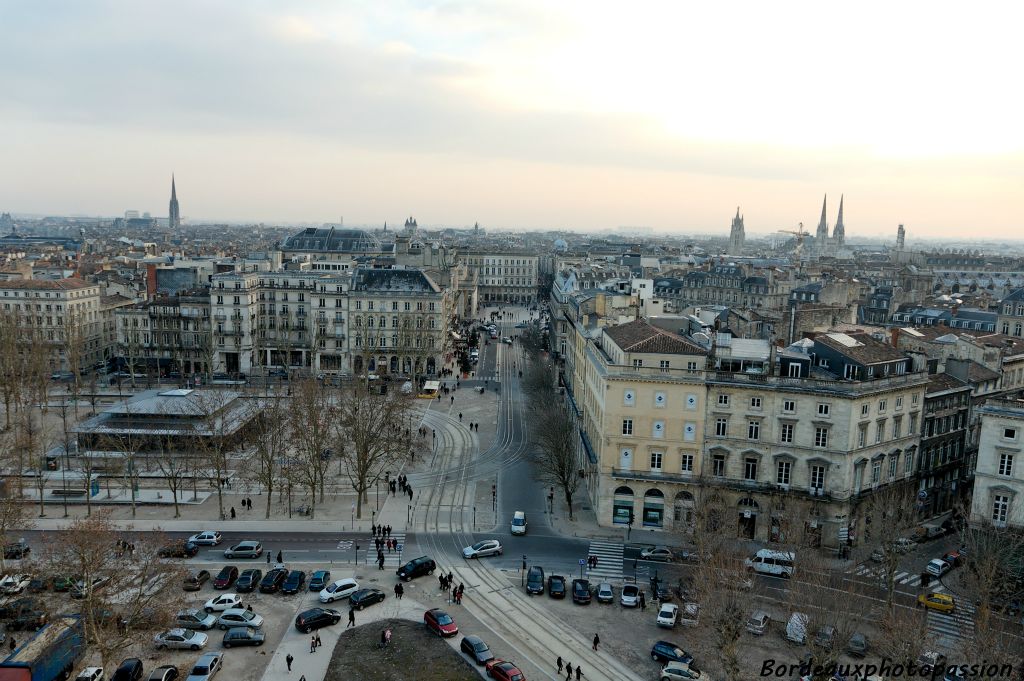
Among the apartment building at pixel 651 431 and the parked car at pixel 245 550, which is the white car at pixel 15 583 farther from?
the apartment building at pixel 651 431

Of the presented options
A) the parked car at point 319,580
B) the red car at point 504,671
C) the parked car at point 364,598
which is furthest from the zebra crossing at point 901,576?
the parked car at point 319,580

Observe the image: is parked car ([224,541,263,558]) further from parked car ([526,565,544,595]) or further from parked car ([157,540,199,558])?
parked car ([526,565,544,595])

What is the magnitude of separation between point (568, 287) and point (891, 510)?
82515mm

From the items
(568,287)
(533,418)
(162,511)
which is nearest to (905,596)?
(533,418)

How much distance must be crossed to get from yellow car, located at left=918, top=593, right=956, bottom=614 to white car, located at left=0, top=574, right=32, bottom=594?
53188 mm

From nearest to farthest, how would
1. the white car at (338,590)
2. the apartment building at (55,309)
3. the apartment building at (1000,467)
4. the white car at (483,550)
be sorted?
the white car at (338,590) → the apartment building at (1000,467) → the white car at (483,550) → the apartment building at (55,309)

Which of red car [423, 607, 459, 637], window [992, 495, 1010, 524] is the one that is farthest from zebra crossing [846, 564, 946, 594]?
red car [423, 607, 459, 637]

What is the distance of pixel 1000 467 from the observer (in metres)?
53.4

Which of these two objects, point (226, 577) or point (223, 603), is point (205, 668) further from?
point (226, 577)

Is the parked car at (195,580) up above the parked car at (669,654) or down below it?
below

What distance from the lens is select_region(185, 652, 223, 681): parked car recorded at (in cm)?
3791

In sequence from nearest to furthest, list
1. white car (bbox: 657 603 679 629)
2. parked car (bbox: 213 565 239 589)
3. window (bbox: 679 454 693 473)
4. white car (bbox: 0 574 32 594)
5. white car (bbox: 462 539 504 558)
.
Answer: white car (bbox: 657 603 679 629) → white car (bbox: 0 574 32 594) → parked car (bbox: 213 565 239 589) → white car (bbox: 462 539 504 558) → window (bbox: 679 454 693 473)

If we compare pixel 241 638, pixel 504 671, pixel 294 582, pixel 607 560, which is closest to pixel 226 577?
pixel 294 582

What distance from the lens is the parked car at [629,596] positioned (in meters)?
47.0
